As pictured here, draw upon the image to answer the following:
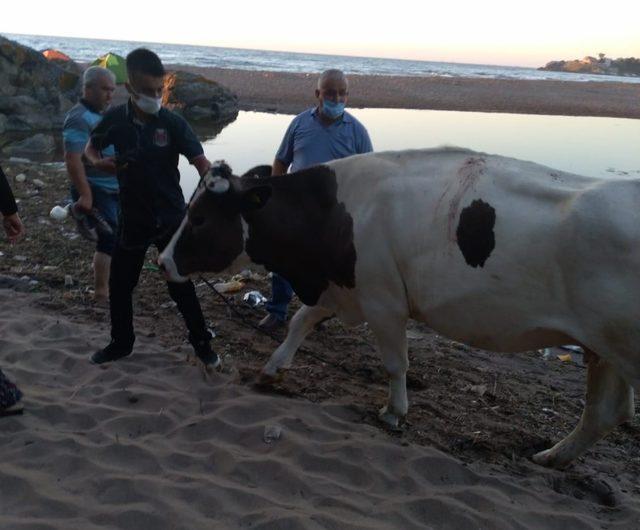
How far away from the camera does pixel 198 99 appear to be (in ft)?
81.8

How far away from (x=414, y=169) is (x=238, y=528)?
7.44 ft

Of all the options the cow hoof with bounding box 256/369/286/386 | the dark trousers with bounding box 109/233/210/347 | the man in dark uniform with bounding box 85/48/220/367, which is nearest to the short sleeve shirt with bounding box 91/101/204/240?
the man in dark uniform with bounding box 85/48/220/367

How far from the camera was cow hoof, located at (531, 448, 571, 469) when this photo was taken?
4414 mm

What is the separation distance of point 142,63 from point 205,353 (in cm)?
204

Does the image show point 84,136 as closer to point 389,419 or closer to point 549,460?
point 389,419

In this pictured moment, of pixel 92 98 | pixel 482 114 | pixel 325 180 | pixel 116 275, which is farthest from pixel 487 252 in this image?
pixel 482 114

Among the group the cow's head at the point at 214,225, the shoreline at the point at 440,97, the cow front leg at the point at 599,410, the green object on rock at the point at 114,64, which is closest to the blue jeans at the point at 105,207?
the cow's head at the point at 214,225

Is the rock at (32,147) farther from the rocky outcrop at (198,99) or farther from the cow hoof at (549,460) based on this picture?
the cow hoof at (549,460)

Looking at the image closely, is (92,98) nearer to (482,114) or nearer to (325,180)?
(325,180)

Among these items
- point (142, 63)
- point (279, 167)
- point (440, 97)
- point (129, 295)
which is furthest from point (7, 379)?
point (440, 97)

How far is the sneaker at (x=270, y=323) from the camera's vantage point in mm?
6277

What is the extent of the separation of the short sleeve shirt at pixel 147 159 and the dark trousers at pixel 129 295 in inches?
7.1

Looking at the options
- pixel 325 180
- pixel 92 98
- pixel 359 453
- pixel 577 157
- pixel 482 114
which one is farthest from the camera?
pixel 482 114

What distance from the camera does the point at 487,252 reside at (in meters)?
3.88
